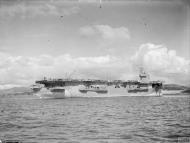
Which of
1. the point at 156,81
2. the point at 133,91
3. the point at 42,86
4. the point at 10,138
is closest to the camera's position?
the point at 10,138

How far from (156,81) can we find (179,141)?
101 m

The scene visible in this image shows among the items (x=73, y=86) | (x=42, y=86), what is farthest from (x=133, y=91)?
(x=42, y=86)

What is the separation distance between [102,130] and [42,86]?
2742 inches

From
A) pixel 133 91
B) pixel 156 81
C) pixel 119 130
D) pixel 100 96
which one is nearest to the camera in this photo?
pixel 119 130

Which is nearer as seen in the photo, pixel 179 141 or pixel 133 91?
pixel 179 141

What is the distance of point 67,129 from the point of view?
19.0m

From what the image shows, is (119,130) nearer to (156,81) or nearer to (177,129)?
(177,129)

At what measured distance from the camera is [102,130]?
18.2 meters

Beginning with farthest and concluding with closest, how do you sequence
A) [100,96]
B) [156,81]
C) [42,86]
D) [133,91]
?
[156,81] < [133,91] < [100,96] < [42,86]

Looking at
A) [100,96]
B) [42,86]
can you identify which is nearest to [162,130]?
[42,86]

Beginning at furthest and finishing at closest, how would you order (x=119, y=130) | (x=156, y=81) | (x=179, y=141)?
(x=156, y=81) → (x=119, y=130) → (x=179, y=141)

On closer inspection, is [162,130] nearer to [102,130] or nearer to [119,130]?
[119,130]

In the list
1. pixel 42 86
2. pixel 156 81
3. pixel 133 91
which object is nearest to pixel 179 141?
pixel 42 86

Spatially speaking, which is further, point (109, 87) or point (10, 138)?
point (109, 87)
